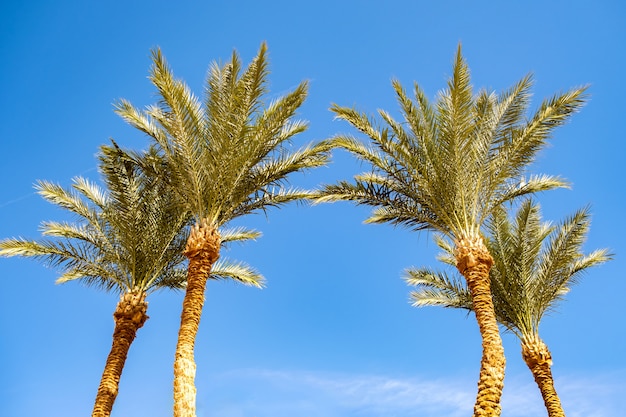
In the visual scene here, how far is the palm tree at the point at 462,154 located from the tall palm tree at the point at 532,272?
3458 millimetres

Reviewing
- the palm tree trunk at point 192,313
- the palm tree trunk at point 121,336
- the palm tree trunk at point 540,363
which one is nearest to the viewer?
the palm tree trunk at point 192,313

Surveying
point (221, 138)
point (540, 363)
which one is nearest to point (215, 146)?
point (221, 138)

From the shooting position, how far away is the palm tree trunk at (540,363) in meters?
16.1

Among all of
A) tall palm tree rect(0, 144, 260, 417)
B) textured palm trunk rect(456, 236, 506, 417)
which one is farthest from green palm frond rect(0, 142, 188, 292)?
textured palm trunk rect(456, 236, 506, 417)

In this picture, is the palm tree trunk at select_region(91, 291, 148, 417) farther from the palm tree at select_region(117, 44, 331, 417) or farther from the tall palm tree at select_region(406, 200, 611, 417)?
the tall palm tree at select_region(406, 200, 611, 417)

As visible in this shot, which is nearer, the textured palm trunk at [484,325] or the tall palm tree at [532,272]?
the textured palm trunk at [484,325]

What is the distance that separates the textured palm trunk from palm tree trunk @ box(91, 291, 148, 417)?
→ 27.1 ft

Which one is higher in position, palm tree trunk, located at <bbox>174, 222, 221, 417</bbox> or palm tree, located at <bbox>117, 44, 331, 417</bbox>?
palm tree, located at <bbox>117, 44, 331, 417</bbox>

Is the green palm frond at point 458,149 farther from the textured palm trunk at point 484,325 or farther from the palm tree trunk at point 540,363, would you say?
the palm tree trunk at point 540,363

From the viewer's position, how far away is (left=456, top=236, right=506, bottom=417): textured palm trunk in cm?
1088

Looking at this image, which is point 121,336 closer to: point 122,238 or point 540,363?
point 122,238

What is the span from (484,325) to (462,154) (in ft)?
12.9

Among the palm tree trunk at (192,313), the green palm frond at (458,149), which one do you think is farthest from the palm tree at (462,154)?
the palm tree trunk at (192,313)

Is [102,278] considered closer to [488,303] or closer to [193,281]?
[193,281]
